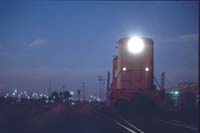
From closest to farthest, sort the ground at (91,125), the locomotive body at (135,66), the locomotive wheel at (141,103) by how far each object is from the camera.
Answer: the ground at (91,125)
the locomotive wheel at (141,103)
the locomotive body at (135,66)

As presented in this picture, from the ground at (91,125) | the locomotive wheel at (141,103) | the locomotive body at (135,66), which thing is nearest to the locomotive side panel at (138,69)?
the locomotive body at (135,66)

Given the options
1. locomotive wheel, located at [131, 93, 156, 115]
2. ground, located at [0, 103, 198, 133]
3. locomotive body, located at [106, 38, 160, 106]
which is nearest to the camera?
ground, located at [0, 103, 198, 133]

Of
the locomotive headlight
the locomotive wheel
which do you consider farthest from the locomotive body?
the locomotive wheel

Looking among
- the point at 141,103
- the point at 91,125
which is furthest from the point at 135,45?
the point at 91,125

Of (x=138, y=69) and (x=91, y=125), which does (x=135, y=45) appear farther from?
(x=91, y=125)

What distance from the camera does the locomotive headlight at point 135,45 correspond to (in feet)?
106

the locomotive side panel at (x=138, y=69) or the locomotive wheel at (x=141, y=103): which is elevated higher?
the locomotive side panel at (x=138, y=69)

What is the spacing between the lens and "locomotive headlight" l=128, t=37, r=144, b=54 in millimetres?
32281

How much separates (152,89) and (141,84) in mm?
1096

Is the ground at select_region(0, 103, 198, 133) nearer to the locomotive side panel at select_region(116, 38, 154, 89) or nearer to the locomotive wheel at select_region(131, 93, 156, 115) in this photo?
the locomotive wheel at select_region(131, 93, 156, 115)

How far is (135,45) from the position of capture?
106ft

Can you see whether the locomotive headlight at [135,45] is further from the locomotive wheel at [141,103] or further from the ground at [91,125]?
the ground at [91,125]

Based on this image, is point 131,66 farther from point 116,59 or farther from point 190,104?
point 190,104

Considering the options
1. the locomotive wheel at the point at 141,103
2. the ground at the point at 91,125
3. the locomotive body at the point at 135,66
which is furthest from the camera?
the locomotive body at the point at 135,66
